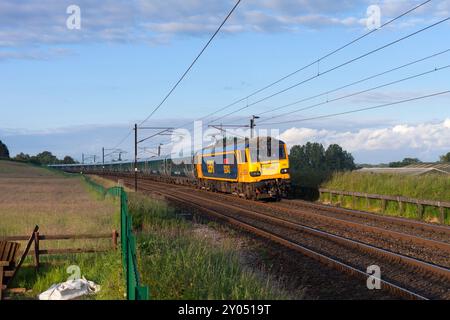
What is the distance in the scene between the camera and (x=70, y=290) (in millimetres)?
10578

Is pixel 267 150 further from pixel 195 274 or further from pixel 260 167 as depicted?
pixel 195 274

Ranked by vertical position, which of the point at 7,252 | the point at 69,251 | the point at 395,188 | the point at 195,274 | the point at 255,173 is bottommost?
the point at 69,251

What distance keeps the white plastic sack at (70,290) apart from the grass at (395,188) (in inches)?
518

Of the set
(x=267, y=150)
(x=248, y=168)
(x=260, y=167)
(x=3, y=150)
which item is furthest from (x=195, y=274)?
(x=3, y=150)

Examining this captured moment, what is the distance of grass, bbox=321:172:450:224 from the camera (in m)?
22.2

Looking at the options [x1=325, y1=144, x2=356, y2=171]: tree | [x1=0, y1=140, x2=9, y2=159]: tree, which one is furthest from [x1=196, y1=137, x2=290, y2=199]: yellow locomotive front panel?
[x1=0, y1=140, x2=9, y2=159]: tree

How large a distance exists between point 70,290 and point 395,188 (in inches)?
698

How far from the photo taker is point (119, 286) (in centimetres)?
1032

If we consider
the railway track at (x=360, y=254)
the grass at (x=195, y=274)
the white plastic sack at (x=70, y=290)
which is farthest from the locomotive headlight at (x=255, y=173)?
the white plastic sack at (x=70, y=290)

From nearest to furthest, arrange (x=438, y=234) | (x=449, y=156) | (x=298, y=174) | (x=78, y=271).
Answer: (x=78, y=271)
(x=438, y=234)
(x=298, y=174)
(x=449, y=156)
